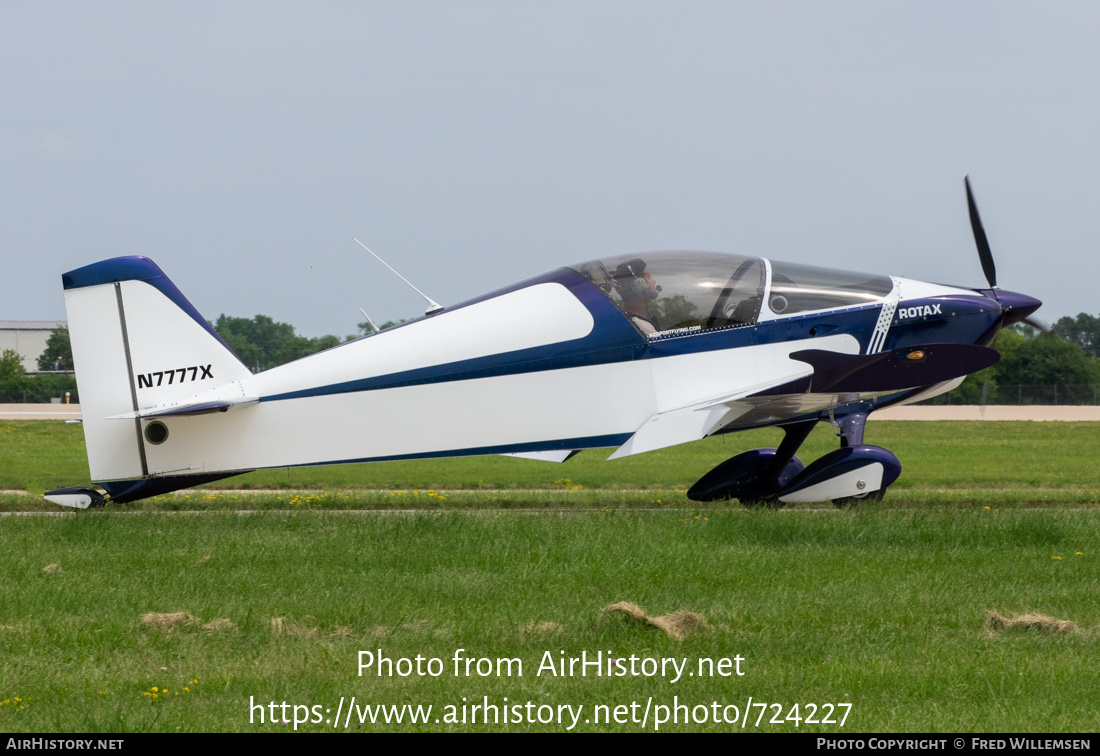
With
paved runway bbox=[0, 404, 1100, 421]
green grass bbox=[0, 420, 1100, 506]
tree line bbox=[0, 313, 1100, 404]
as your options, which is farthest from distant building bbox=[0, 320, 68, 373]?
green grass bbox=[0, 420, 1100, 506]

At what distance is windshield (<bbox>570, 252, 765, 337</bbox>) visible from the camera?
37.0ft

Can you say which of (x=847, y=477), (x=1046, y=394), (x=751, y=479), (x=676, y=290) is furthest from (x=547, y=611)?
(x=1046, y=394)

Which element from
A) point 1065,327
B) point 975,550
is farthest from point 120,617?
point 1065,327

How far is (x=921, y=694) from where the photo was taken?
5.19 metres

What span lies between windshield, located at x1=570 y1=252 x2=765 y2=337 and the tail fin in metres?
4.31

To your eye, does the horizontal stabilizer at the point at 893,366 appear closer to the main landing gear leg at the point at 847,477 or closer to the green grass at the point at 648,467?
the main landing gear leg at the point at 847,477

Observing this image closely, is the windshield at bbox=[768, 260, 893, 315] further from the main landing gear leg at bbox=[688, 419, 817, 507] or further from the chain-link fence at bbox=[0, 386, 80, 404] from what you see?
the chain-link fence at bbox=[0, 386, 80, 404]

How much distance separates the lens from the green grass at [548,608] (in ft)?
17.0

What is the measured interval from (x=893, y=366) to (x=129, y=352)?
26.8ft

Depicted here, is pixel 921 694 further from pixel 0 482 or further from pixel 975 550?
pixel 0 482

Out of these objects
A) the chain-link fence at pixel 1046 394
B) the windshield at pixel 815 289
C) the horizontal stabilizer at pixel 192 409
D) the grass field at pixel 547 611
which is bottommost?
the chain-link fence at pixel 1046 394

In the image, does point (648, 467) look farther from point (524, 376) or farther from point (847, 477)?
A: point (524, 376)

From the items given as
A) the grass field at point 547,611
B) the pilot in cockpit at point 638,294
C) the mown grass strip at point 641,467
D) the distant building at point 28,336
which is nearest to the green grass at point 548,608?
the grass field at point 547,611

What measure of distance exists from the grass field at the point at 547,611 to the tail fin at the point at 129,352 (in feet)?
3.41
